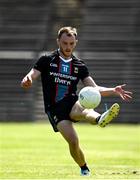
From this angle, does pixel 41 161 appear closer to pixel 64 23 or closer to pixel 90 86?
pixel 90 86

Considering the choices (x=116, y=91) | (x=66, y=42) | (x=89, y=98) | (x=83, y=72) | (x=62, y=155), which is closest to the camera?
(x=89, y=98)

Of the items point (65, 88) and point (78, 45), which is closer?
point (65, 88)

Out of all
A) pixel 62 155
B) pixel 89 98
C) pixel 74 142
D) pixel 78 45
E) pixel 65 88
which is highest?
pixel 89 98

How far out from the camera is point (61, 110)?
9.93 m

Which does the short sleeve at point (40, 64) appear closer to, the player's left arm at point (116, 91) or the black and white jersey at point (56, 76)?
the black and white jersey at point (56, 76)

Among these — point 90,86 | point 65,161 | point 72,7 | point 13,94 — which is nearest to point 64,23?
point 72,7

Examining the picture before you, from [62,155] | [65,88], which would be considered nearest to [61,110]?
[65,88]

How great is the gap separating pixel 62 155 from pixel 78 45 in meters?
16.0

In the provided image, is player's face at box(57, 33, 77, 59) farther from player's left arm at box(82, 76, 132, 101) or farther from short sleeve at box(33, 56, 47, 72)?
player's left arm at box(82, 76, 132, 101)

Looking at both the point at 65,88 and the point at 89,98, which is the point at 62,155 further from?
the point at 89,98

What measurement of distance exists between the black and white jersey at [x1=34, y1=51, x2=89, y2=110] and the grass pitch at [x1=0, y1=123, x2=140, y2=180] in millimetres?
1068

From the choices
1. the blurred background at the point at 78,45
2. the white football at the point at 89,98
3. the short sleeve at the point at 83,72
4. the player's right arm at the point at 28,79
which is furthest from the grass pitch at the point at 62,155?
the blurred background at the point at 78,45

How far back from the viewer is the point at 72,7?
31.6 meters

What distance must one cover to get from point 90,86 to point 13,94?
19476 millimetres
